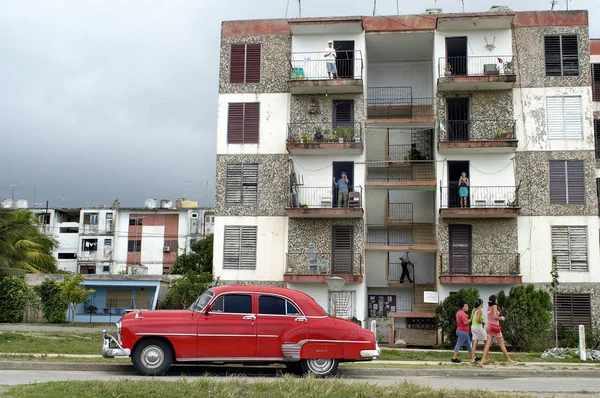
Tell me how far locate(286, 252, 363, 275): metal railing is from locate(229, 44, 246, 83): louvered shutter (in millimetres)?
9122

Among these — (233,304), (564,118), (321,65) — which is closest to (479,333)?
(233,304)

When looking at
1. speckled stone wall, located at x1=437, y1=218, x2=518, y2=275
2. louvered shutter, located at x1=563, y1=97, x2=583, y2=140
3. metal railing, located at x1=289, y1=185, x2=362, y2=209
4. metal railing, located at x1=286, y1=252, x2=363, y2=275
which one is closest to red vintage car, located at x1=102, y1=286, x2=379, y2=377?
metal railing, located at x1=286, y1=252, x2=363, y2=275

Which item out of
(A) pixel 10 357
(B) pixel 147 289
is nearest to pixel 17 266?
(B) pixel 147 289

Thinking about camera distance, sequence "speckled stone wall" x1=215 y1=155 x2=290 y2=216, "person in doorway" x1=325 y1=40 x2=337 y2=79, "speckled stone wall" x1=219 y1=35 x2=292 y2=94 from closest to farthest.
Result: "person in doorway" x1=325 y1=40 x2=337 y2=79 < "speckled stone wall" x1=215 y1=155 x2=290 y2=216 < "speckled stone wall" x1=219 y1=35 x2=292 y2=94

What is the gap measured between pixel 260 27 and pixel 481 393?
27.3 metres

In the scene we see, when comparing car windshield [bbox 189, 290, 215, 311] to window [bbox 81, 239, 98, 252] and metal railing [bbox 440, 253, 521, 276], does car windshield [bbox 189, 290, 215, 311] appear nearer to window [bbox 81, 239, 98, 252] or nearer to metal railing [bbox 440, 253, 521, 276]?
metal railing [bbox 440, 253, 521, 276]

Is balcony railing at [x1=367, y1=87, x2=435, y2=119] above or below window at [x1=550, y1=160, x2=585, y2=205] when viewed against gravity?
above

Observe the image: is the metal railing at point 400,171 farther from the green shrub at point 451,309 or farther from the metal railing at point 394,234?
the green shrub at point 451,309

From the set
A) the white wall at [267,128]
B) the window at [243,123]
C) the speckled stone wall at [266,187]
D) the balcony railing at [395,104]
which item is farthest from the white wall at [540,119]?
the window at [243,123]

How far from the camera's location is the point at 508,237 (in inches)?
1305

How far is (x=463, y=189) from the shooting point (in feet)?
108

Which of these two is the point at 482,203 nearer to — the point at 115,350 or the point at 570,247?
the point at 570,247

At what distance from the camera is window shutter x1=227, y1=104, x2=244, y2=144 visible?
117 ft

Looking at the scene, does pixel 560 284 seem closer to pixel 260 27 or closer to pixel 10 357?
pixel 260 27
